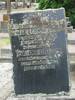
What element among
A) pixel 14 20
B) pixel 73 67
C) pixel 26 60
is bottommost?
→ pixel 73 67

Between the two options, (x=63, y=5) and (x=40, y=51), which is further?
(x=63, y=5)

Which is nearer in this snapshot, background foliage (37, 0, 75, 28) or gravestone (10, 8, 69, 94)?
gravestone (10, 8, 69, 94)

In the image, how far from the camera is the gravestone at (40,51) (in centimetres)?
832

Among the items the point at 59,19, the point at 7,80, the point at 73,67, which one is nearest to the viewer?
the point at 59,19

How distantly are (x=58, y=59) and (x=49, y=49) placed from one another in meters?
0.25

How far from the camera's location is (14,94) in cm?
866

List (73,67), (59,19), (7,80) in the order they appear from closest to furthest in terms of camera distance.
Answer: (59,19) < (7,80) < (73,67)

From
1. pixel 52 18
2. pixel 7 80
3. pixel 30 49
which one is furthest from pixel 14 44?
pixel 7 80

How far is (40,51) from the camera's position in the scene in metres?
8.44

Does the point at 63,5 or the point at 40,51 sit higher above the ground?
the point at 40,51

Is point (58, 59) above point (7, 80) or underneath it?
above

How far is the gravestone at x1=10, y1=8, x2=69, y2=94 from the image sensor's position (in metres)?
8.32

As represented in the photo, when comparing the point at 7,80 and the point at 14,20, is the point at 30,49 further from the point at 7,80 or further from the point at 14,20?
the point at 7,80

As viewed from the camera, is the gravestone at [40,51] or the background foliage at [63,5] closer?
the gravestone at [40,51]
